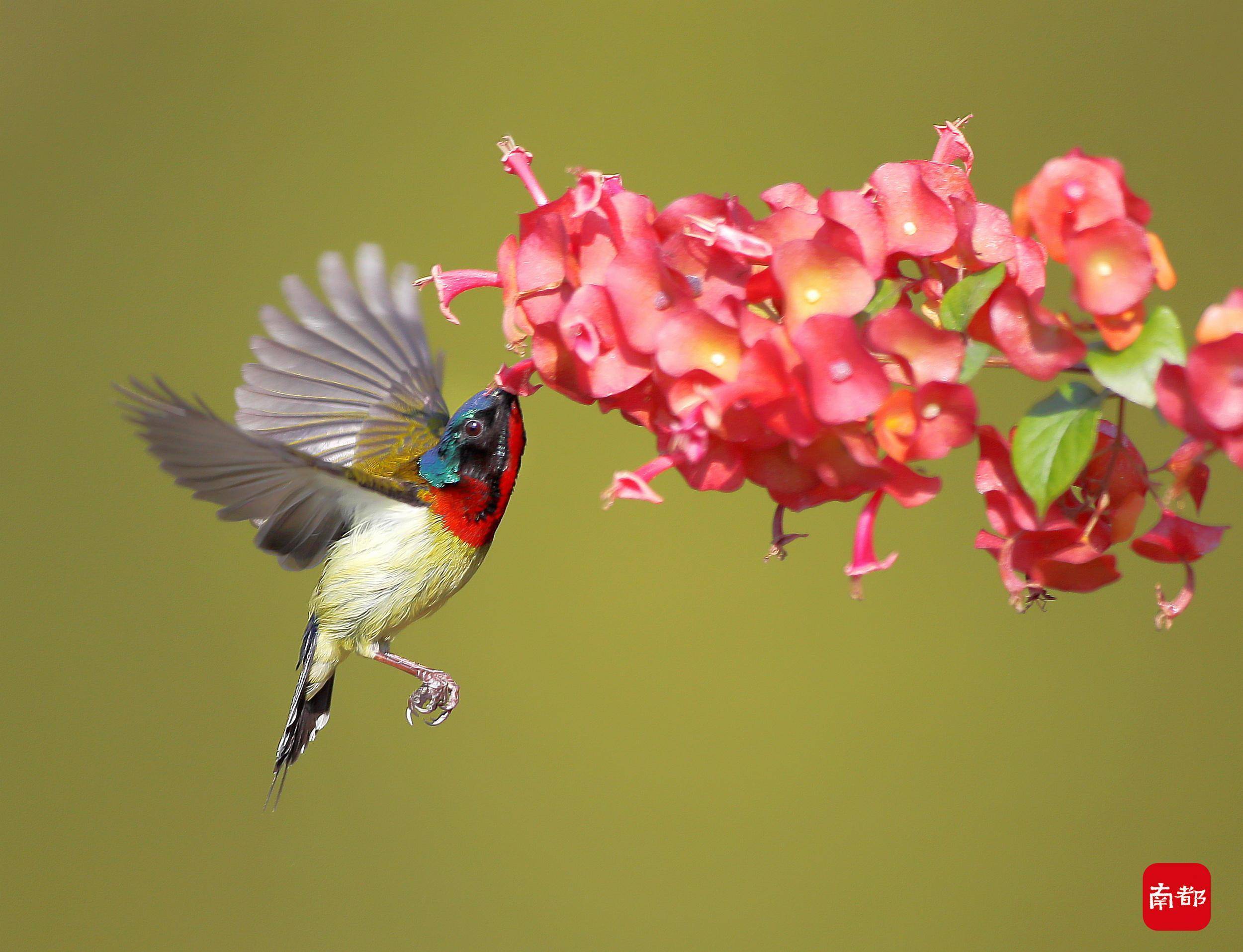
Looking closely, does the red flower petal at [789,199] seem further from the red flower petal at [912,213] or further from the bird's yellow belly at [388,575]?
the bird's yellow belly at [388,575]

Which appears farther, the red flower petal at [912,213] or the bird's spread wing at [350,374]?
the bird's spread wing at [350,374]

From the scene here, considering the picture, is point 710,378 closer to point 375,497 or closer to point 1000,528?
point 1000,528

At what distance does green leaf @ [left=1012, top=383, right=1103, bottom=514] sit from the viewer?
507mm

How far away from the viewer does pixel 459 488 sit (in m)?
0.98

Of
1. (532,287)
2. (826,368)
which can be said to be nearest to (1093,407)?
(826,368)

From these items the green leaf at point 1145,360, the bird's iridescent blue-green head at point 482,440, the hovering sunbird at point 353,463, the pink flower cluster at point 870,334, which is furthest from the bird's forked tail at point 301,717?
the green leaf at point 1145,360

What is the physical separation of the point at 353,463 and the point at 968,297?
806 mm

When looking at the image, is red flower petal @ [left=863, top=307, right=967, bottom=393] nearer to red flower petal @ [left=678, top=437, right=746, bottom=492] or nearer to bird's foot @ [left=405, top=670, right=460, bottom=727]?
red flower petal @ [left=678, top=437, right=746, bottom=492]

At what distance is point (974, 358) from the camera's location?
53cm

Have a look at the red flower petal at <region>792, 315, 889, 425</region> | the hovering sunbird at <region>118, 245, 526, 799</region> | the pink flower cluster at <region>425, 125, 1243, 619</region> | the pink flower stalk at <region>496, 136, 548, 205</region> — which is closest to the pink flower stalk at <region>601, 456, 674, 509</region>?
the pink flower cluster at <region>425, 125, 1243, 619</region>

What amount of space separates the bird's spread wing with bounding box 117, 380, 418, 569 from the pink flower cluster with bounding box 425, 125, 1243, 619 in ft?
0.89

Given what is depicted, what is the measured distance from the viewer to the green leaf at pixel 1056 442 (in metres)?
0.51


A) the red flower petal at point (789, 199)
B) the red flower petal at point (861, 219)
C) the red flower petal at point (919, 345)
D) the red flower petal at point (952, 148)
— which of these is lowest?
the red flower petal at point (919, 345)

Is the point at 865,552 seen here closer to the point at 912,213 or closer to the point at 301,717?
the point at 912,213
